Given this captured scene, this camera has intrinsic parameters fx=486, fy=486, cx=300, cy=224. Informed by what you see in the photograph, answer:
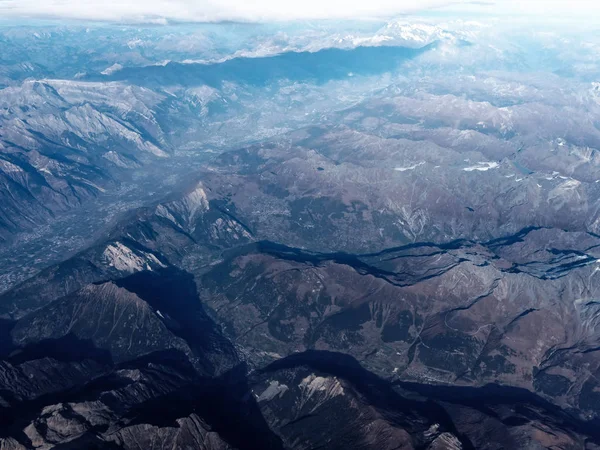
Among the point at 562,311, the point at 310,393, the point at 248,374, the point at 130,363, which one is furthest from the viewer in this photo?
the point at 562,311

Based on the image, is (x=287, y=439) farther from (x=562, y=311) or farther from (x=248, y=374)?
(x=562, y=311)

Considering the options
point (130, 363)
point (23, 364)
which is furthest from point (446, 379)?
point (23, 364)

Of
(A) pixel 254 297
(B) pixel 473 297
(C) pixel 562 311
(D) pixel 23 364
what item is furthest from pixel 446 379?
(D) pixel 23 364

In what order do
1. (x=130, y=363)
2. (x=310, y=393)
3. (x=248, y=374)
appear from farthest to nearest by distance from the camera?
(x=248, y=374), (x=130, y=363), (x=310, y=393)

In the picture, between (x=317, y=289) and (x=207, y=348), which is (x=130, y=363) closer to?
(x=207, y=348)

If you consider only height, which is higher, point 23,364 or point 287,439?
point 23,364

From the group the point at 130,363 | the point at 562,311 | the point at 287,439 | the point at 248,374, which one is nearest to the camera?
the point at 287,439

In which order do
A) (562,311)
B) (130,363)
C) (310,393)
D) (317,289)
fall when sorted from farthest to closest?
(317,289)
(562,311)
(130,363)
(310,393)

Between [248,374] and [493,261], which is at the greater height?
[493,261]

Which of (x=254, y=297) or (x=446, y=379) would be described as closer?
(x=446, y=379)
